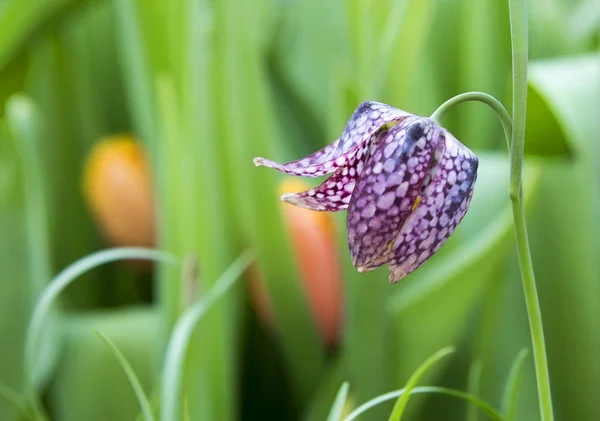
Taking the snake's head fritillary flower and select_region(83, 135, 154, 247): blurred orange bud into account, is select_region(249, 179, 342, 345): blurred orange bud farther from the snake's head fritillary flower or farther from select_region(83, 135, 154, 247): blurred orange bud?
the snake's head fritillary flower

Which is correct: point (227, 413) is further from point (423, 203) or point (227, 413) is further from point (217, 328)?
point (423, 203)

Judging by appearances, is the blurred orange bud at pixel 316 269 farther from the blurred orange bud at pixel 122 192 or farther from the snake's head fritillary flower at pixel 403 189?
the snake's head fritillary flower at pixel 403 189

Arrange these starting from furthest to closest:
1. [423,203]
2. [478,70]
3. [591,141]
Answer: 1. [478,70]
2. [591,141]
3. [423,203]

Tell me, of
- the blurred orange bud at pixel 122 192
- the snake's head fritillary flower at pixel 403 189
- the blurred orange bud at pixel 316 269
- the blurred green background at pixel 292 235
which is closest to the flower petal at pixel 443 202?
the snake's head fritillary flower at pixel 403 189

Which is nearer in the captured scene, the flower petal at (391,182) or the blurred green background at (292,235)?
the flower petal at (391,182)

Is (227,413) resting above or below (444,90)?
below

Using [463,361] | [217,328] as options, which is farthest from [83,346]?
[463,361]
